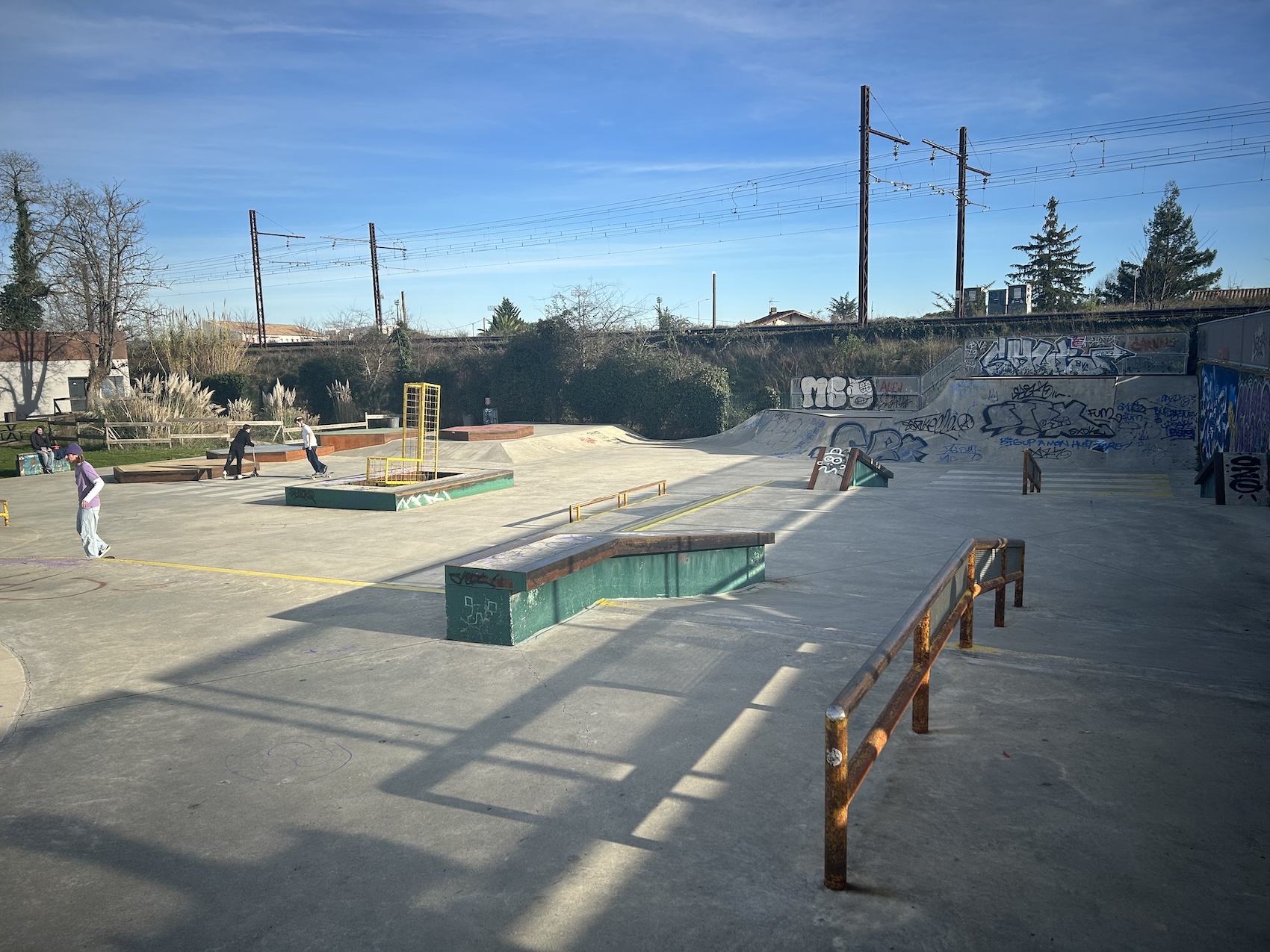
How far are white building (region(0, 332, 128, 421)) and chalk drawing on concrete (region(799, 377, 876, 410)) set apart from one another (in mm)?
31242

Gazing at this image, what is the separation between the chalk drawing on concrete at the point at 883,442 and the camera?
25156 millimetres

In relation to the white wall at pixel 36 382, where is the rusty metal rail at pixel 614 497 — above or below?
below

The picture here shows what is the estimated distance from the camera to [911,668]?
199 inches

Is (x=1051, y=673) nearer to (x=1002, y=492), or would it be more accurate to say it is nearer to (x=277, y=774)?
(x=277, y=774)

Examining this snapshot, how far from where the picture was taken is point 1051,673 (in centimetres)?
595

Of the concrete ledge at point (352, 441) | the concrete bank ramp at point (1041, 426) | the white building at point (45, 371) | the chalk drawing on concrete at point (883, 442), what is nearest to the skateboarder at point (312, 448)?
the concrete ledge at point (352, 441)

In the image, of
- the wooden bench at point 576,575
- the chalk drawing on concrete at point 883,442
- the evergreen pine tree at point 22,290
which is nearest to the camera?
the wooden bench at point 576,575

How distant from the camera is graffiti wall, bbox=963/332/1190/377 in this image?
2341cm

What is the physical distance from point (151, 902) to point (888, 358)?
33898mm

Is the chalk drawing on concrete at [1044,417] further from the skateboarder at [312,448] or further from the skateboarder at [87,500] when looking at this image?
the skateboarder at [87,500]

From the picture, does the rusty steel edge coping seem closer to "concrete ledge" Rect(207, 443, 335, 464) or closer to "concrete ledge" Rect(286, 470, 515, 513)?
"concrete ledge" Rect(286, 470, 515, 513)

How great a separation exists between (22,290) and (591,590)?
155 ft

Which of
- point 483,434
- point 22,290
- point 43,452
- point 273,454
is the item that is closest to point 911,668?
point 483,434

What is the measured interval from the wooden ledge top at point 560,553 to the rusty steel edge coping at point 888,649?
3.09m
